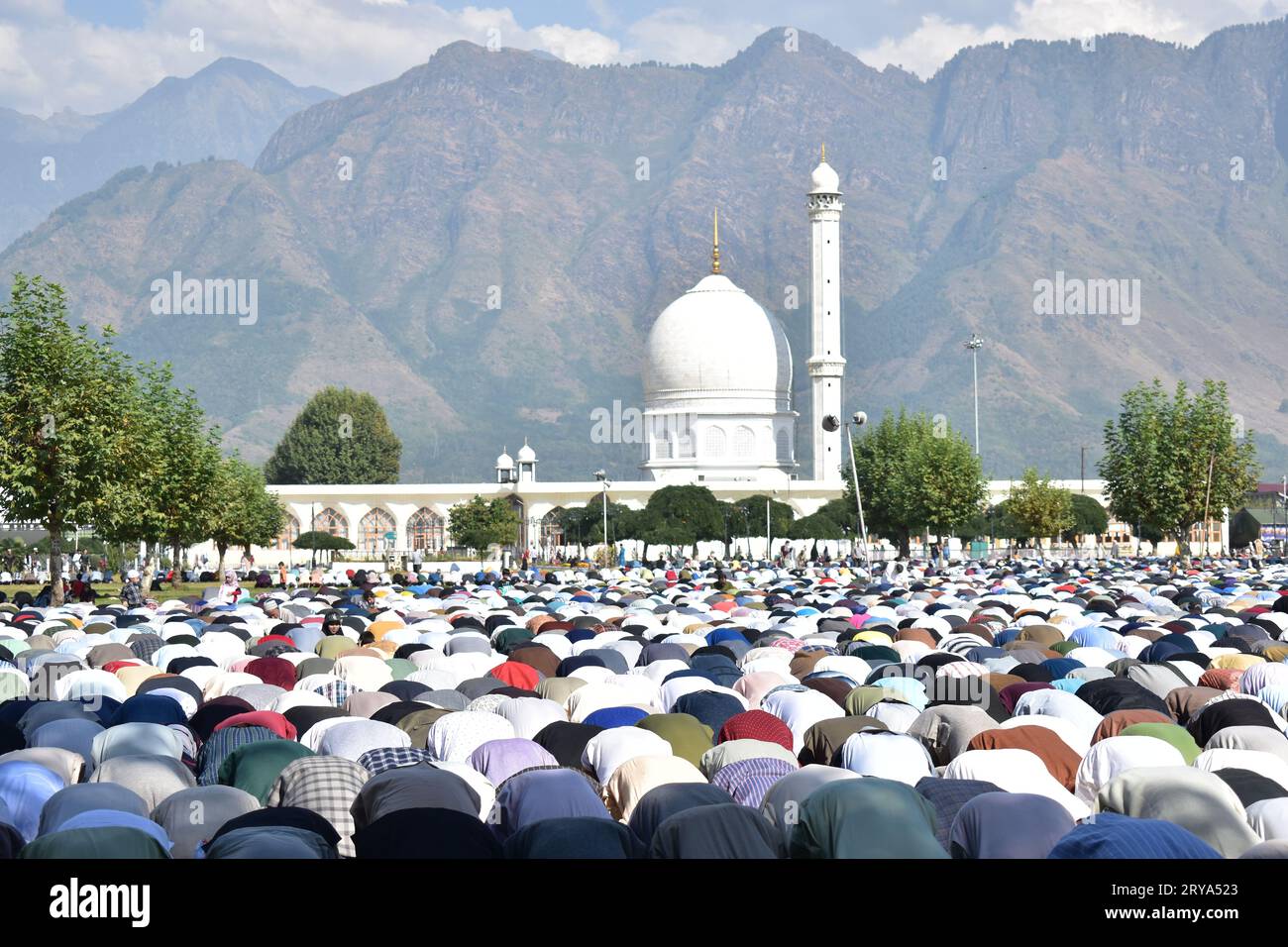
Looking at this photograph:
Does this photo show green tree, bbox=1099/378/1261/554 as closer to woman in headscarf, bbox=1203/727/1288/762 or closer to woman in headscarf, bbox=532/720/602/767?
woman in headscarf, bbox=1203/727/1288/762

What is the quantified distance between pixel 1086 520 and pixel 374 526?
35.8m

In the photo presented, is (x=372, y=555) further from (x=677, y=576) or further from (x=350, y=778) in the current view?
(x=350, y=778)

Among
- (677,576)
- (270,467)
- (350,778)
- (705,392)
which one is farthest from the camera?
(270,467)

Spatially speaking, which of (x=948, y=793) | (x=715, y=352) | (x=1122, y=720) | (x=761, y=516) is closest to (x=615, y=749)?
(x=948, y=793)

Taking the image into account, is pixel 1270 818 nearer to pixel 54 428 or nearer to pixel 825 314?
pixel 54 428

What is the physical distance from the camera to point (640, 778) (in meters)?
10.5

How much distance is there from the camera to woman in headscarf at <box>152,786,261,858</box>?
9.45 m

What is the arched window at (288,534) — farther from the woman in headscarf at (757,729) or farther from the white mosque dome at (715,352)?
the woman in headscarf at (757,729)

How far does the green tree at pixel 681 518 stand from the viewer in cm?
6531

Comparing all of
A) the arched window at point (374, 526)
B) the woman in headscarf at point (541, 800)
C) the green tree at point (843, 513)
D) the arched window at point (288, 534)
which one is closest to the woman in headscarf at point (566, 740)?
the woman in headscarf at point (541, 800)

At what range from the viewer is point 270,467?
108m

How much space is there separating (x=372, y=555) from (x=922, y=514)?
105 ft

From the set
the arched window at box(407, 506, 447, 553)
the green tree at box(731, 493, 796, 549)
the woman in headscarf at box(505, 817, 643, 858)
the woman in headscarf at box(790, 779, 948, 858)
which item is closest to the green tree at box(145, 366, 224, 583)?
the woman in headscarf at box(505, 817, 643, 858)
